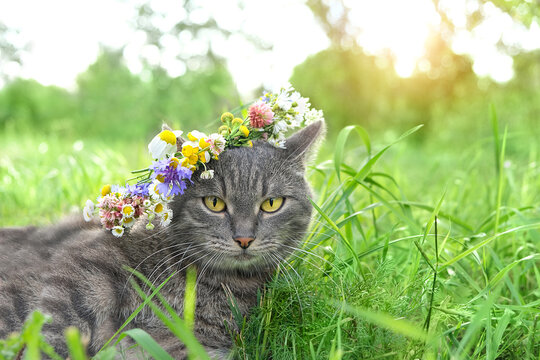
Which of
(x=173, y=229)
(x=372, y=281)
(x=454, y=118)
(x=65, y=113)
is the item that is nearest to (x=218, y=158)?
(x=173, y=229)

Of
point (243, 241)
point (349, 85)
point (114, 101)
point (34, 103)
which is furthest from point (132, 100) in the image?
point (243, 241)

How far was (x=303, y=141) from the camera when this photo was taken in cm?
216

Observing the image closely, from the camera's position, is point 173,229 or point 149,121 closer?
point 173,229

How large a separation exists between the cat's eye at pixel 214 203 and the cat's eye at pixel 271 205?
7.3 inches

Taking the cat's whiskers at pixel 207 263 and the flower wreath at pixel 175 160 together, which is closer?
the flower wreath at pixel 175 160

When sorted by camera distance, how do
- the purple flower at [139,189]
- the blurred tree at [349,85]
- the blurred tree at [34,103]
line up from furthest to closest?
the blurred tree at [349,85] → the blurred tree at [34,103] → the purple flower at [139,189]

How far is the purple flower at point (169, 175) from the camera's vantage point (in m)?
1.73

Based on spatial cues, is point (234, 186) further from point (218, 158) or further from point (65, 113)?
point (65, 113)

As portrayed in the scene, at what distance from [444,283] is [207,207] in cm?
112

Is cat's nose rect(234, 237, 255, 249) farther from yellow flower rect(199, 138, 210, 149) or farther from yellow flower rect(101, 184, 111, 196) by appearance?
yellow flower rect(101, 184, 111, 196)

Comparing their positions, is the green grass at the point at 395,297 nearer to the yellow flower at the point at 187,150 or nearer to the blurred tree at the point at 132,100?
the yellow flower at the point at 187,150

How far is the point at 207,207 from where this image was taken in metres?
1.94

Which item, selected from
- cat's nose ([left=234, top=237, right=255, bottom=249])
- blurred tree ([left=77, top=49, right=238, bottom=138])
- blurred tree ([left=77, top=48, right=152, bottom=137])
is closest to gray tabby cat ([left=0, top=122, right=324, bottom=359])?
cat's nose ([left=234, top=237, right=255, bottom=249])

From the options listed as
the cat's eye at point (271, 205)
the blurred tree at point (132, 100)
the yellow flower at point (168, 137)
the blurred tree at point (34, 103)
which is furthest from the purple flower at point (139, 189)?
the blurred tree at point (34, 103)
